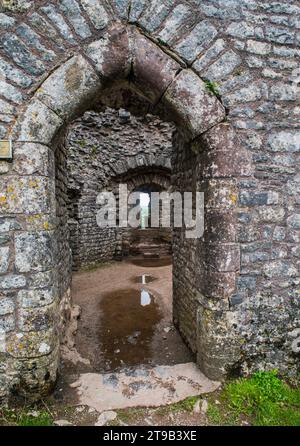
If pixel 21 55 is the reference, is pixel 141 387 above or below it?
below

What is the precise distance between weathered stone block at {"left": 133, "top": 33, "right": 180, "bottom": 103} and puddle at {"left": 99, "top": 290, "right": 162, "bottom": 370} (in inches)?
118

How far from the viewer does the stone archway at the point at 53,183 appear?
6.84ft

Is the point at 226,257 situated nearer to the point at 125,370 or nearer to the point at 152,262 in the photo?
the point at 125,370

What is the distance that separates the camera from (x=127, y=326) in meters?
4.11

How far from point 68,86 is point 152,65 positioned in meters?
0.72

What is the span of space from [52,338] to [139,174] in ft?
23.6

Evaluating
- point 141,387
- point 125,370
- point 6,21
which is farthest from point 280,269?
point 6,21

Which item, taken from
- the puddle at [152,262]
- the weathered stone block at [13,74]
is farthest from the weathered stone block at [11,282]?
the puddle at [152,262]

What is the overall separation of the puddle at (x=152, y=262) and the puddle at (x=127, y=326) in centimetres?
256

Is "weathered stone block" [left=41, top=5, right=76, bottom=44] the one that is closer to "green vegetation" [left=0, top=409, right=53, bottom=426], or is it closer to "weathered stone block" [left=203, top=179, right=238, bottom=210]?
"weathered stone block" [left=203, top=179, right=238, bottom=210]

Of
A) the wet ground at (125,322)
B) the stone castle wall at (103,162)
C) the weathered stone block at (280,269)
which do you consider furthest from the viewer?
the stone castle wall at (103,162)

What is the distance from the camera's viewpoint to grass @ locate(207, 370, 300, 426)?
81.4 inches

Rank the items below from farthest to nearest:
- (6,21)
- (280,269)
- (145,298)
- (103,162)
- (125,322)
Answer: (103,162)
(145,298)
(125,322)
(280,269)
(6,21)

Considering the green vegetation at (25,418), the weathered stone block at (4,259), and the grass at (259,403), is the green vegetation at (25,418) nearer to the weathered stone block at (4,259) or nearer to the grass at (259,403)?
the weathered stone block at (4,259)
